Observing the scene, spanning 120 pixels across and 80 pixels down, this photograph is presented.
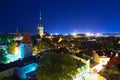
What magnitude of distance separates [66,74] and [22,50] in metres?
17.1

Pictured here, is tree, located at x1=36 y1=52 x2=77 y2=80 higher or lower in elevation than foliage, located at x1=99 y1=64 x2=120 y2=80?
lower

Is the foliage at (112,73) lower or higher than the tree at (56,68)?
higher

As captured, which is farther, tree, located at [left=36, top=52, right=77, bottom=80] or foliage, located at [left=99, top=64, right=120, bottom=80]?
tree, located at [left=36, top=52, right=77, bottom=80]

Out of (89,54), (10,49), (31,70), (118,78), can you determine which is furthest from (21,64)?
(118,78)

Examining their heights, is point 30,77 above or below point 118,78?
below

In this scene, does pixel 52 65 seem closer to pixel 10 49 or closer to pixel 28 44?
pixel 28 44

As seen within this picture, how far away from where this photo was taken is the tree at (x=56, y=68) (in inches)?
1004

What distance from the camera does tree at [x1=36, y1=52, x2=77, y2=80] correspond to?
25500mm

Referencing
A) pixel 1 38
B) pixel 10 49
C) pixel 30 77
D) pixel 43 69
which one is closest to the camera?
pixel 43 69

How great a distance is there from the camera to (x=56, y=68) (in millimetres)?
25703

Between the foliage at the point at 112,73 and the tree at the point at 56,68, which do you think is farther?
the tree at the point at 56,68

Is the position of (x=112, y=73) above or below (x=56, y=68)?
above

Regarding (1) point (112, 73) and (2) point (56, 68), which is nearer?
(1) point (112, 73)

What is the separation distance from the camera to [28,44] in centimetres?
4212
